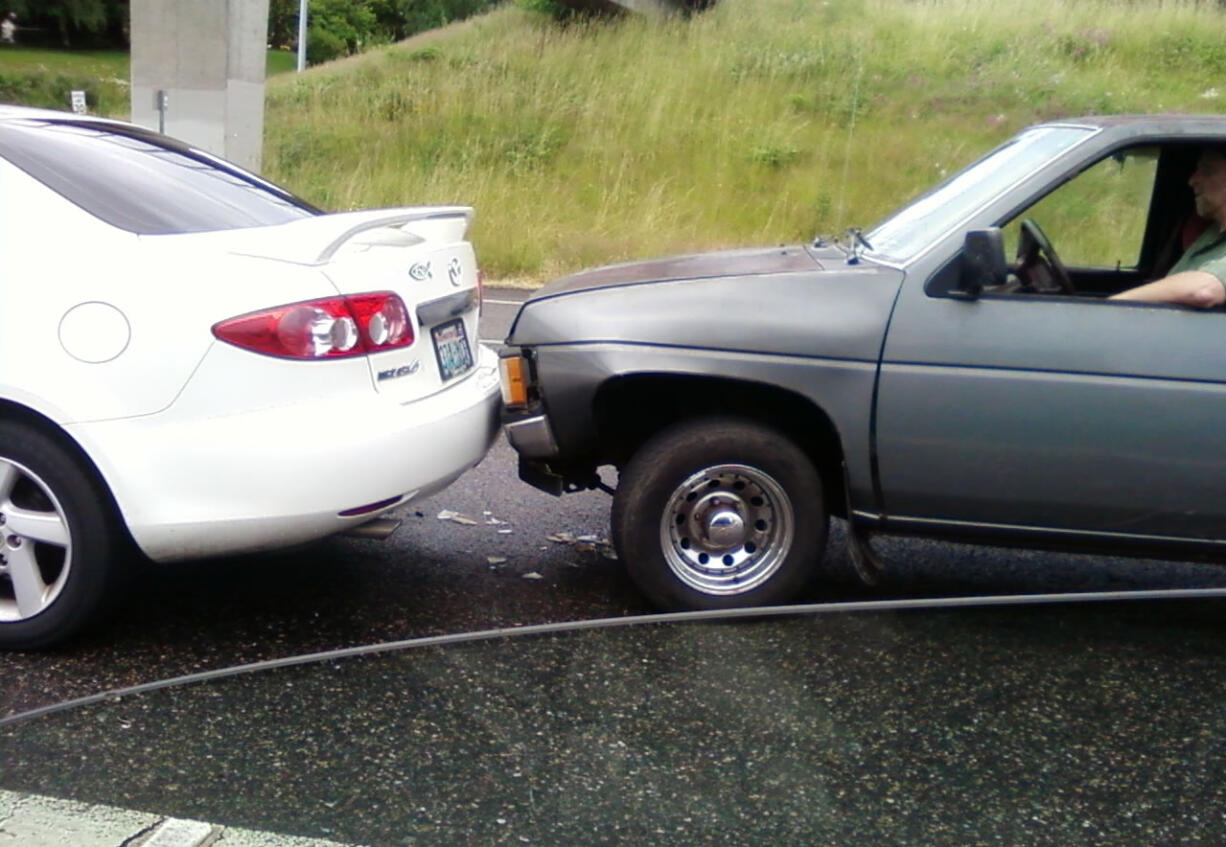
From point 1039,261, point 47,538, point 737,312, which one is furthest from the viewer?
point 1039,261

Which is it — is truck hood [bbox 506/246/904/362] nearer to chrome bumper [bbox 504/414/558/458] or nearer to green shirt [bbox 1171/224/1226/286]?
chrome bumper [bbox 504/414/558/458]

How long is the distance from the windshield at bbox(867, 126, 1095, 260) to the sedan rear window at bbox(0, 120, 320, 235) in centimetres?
206

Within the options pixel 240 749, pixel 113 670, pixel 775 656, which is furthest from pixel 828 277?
pixel 113 670

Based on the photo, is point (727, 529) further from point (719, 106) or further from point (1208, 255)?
point (719, 106)

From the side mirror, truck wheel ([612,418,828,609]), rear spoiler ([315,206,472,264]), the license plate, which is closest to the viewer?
the side mirror

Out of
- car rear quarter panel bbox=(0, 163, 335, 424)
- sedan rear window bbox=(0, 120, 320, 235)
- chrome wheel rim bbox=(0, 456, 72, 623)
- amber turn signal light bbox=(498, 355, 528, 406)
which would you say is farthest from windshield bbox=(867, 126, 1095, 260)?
chrome wheel rim bbox=(0, 456, 72, 623)

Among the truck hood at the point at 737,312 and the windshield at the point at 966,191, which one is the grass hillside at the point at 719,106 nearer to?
the windshield at the point at 966,191

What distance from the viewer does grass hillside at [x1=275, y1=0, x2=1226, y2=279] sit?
20.3 metres

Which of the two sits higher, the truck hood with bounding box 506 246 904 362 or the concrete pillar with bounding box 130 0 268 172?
the concrete pillar with bounding box 130 0 268 172

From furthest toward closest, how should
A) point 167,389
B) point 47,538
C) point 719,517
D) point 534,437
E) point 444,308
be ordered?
point 444,308 → point 534,437 → point 719,517 → point 47,538 → point 167,389

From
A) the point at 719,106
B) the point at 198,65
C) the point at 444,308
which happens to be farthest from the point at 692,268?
the point at 719,106

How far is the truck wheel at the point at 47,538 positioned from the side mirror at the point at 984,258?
2586 millimetres

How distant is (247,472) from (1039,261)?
2714 mm

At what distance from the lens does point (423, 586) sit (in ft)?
14.7
